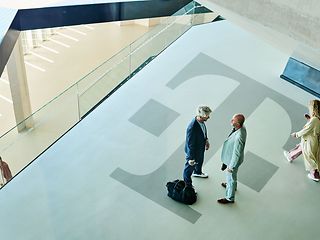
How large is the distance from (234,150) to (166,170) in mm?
1358

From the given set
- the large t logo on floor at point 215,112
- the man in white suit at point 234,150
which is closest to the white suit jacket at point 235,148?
the man in white suit at point 234,150

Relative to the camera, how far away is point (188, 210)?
5238 mm

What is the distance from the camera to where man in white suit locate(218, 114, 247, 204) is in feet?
15.5

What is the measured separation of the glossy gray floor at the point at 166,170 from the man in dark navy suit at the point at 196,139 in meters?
0.56

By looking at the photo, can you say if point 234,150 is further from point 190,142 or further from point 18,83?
point 18,83

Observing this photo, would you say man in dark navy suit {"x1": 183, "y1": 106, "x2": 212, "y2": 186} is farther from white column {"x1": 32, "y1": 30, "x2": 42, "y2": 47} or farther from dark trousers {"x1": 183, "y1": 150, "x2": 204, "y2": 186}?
white column {"x1": 32, "y1": 30, "x2": 42, "y2": 47}

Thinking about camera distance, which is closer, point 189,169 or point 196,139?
point 196,139

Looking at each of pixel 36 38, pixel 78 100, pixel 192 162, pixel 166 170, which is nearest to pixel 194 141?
pixel 192 162

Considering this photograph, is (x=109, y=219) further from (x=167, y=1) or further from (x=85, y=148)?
(x=167, y=1)

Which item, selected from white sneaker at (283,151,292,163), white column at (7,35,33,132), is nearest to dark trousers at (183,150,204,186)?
white sneaker at (283,151,292,163)

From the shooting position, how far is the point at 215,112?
7.01 meters

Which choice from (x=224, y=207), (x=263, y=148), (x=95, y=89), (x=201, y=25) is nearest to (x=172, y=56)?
(x=201, y=25)

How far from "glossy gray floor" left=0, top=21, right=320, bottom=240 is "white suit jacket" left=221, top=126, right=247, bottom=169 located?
71cm

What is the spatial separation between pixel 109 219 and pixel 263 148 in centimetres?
269
